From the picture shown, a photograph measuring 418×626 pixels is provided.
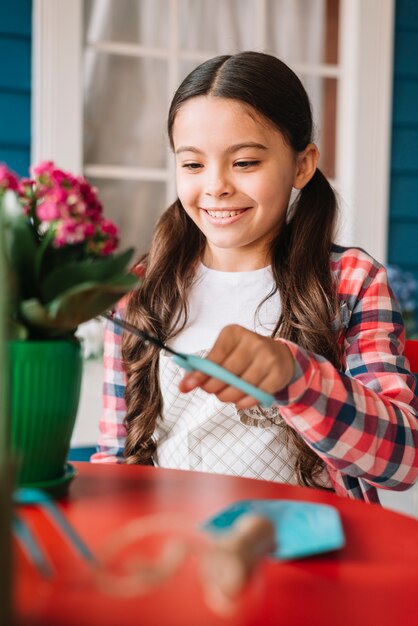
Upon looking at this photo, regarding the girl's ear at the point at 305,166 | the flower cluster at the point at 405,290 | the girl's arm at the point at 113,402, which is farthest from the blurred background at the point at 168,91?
the girl's ear at the point at 305,166

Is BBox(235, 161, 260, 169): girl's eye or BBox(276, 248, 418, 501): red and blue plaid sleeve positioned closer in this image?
BBox(276, 248, 418, 501): red and blue plaid sleeve

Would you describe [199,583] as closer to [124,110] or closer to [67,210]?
[67,210]

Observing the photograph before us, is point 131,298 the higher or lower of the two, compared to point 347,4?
lower

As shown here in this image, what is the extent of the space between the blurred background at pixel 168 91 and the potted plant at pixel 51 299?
5.12 ft

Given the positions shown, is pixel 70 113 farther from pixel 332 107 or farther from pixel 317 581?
pixel 317 581

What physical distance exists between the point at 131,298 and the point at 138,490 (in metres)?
0.65

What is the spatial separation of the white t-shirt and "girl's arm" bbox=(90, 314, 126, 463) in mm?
82

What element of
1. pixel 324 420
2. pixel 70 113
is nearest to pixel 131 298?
pixel 324 420

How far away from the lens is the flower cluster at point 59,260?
68cm

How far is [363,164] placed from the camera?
9.21 feet

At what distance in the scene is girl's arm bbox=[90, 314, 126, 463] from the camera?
4.39 ft

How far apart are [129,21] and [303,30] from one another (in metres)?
0.68

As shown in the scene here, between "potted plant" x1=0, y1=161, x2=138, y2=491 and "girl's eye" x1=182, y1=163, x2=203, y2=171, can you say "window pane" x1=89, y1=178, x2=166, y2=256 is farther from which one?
"potted plant" x1=0, y1=161, x2=138, y2=491

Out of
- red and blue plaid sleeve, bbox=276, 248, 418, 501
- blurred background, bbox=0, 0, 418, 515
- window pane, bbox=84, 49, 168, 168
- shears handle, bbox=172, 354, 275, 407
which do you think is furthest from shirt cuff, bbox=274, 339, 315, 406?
window pane, bbox=84, 49, 168, 168
